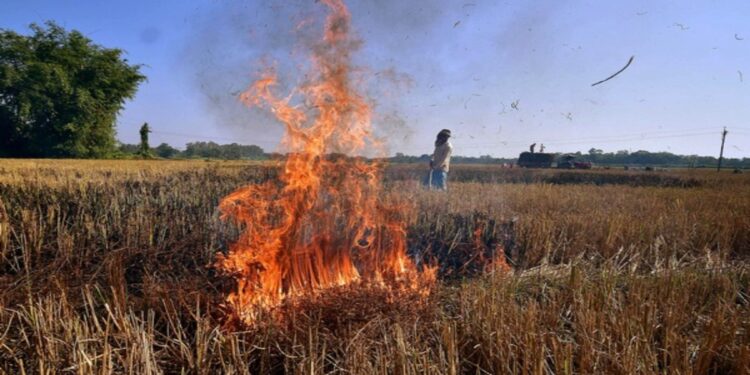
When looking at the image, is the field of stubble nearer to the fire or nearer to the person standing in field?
the fire

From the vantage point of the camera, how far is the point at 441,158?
11109 mm

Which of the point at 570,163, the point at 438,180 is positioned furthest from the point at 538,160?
the point at 438,180

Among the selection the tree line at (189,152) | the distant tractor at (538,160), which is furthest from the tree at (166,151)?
the distant tractor at (538,160)

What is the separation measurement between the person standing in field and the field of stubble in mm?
2954

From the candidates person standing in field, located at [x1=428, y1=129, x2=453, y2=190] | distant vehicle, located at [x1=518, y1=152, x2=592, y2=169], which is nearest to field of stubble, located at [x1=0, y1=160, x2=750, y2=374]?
person standing in field, located at [x1=428, y1=129, x2=453, y2=190]

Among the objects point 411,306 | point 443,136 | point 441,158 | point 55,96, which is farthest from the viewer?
point 55,96

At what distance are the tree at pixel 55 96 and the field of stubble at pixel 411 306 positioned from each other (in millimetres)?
39443

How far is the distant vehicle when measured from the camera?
49656mm

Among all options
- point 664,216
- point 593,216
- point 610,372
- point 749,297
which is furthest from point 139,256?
point 664,216

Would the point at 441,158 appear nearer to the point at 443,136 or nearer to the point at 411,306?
the point at 443,136

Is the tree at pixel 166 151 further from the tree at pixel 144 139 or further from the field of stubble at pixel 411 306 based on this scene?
the field of stubble at pixel 411 306

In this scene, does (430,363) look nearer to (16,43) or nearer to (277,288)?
(277,288)

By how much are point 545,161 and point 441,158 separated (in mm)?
46909

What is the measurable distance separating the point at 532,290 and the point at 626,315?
4.01 feet
